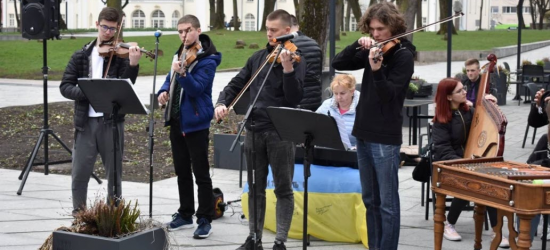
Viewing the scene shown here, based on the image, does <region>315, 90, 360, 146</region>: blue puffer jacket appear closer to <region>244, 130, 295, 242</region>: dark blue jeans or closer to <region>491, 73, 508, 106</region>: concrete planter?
<region>244, 130, 295, 242</region>: dark blue jeans

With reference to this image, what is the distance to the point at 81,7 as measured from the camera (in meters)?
92.6

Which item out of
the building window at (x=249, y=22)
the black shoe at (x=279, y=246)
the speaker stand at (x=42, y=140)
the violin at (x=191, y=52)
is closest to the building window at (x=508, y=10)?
the building window at (x=249, y=22)

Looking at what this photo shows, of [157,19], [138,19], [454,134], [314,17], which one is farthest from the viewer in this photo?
[157,19]

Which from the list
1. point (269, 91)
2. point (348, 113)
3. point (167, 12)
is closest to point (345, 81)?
point (348, 113)

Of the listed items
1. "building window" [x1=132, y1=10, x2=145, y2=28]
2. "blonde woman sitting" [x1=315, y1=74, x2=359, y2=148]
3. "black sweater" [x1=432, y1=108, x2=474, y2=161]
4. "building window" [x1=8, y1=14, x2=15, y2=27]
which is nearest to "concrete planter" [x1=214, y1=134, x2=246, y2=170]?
"blonde woman sitting" [x1=315, y1=74, x2=359, y2=148]

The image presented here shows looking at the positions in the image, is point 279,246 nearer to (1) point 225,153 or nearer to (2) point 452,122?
(2) point 452,122

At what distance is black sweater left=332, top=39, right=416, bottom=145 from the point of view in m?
5.62

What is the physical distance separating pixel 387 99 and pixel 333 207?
6.19ft

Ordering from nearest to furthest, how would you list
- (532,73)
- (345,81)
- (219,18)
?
(345,81) → (532,73) → (219,18)

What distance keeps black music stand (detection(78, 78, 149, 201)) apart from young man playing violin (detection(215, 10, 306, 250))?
0.74 metres

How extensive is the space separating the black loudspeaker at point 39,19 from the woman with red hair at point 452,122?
202 inches

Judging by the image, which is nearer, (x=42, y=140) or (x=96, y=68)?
(x=96, y=68)

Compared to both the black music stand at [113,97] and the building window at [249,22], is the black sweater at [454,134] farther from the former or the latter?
the building window at [249,22]

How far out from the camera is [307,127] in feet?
18.7
